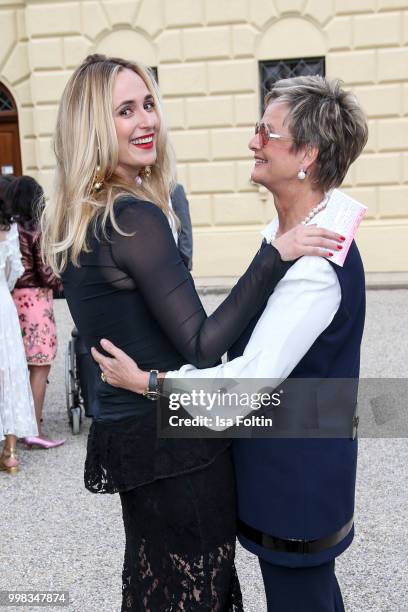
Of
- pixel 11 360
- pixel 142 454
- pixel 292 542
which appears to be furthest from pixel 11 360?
pixel 292 542

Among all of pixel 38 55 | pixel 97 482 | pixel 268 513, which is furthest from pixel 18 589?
pixel 38 55

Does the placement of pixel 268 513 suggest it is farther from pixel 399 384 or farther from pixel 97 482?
pixel 399 384

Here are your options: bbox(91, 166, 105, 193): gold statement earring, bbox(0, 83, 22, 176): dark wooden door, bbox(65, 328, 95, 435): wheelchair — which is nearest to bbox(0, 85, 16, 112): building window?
bbox(0, 83, 22, 176): dark wooden door

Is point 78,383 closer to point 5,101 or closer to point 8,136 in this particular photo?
point 8,136

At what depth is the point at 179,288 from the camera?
6.66ft

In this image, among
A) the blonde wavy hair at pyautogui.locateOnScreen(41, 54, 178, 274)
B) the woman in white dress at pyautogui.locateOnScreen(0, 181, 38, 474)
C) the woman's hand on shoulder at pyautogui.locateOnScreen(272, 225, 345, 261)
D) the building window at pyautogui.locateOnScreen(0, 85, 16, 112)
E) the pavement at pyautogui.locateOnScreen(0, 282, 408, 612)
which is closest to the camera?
the woman's hand on shoulder at pyautogui.locateOnScreen(272, 225, 345, 261)

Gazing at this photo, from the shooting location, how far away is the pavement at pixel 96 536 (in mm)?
3479

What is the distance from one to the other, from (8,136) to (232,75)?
369cm

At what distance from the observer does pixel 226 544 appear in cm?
220

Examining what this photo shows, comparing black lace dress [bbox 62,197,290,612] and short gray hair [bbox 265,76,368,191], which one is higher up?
short gray hair [bbox 265,76,368,191]

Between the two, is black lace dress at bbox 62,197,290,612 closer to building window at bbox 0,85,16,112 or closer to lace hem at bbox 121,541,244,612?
lace hem at bbox 121,541,244,612

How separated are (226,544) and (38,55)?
11.4 meters

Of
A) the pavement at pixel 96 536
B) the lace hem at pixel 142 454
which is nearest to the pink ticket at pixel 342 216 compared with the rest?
the lace hem at pixel 142 454

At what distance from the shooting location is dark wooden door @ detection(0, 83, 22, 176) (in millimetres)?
13164
